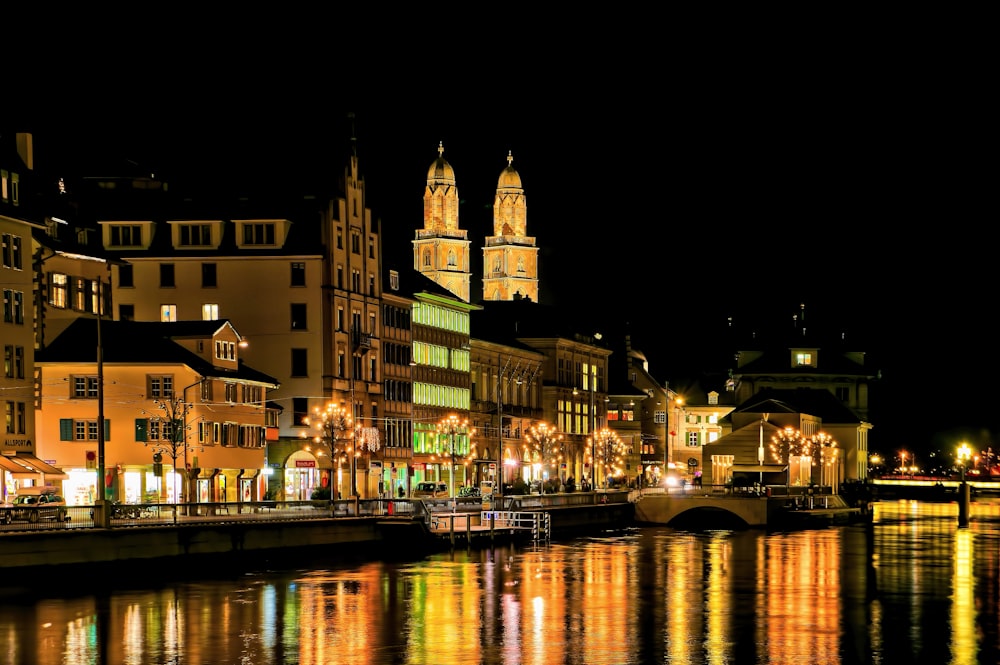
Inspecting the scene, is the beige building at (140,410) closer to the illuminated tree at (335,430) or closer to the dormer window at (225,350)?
the dormer window at (225,350)

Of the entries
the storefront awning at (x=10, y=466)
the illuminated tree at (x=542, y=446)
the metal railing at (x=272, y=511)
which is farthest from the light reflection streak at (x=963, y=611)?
the illuminated tree at (x=542, y=446)

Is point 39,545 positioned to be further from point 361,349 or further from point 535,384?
point 535,384

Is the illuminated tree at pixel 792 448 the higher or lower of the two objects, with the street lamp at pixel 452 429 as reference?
lower

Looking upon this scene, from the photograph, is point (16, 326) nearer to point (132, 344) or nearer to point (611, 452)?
point (132, 344)

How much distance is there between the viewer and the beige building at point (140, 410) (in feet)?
318

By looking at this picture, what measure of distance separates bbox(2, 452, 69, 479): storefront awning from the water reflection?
14.0 meters

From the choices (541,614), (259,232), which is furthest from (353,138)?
(541,614)

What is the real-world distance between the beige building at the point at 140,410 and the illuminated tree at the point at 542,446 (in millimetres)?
55949

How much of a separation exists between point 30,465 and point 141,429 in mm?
8672

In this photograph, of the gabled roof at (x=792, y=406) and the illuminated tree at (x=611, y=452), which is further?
the gabled roof at (x=792, y=406)

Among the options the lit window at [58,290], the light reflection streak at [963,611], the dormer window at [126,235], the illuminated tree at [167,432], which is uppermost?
the dormer window at [126,235]

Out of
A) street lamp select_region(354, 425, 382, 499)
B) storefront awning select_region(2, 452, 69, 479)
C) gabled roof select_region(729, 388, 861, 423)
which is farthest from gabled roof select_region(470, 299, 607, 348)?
storefront awning select_region(2, 452, 69, 479)

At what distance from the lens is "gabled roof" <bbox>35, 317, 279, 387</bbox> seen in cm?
9731

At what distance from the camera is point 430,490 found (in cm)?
12850
